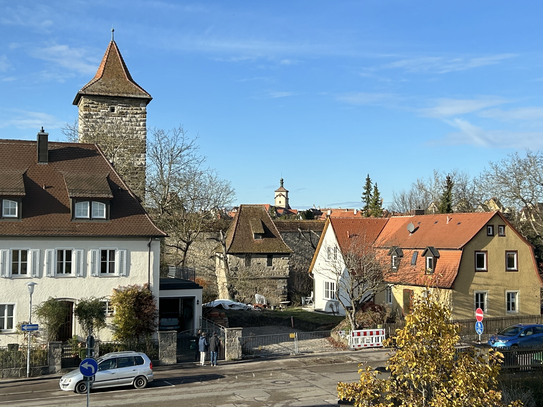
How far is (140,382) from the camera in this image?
71.1 feet

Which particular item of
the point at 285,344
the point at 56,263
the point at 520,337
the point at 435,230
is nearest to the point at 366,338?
the point at 285,344

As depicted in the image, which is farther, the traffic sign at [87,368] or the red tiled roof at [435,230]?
the red tiled roof at [435,230]

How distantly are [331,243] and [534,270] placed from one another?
46.6 ft

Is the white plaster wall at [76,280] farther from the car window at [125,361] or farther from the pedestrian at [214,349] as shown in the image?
the car window at [125,361]

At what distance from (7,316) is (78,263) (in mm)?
3665

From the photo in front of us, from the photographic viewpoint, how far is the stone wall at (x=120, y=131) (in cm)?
4309

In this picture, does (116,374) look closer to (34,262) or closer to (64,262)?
(64,262)

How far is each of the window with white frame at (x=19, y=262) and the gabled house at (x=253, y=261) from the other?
2211 cm

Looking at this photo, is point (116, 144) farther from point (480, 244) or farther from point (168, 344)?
point (480, 244)

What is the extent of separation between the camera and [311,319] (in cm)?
3897

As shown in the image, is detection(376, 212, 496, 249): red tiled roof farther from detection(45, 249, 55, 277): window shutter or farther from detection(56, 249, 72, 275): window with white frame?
detection(45, 249, 55, 277): window shutter

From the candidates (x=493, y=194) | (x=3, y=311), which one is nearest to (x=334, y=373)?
(x=3, y=311)

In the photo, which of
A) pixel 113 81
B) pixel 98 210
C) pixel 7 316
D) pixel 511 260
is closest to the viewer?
pixel 7 316

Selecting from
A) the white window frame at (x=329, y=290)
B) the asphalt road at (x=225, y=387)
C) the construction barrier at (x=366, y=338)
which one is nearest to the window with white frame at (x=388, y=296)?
the white window frame at (x=329, y=290)
